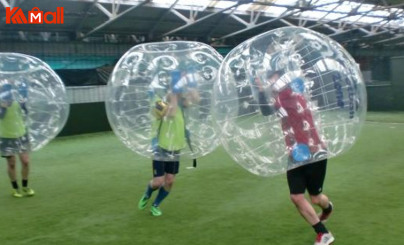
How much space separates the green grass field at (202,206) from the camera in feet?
13.0

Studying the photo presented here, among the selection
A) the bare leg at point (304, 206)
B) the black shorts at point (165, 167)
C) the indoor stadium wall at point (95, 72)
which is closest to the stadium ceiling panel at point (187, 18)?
the indoor stadium wall at point (95, 72)

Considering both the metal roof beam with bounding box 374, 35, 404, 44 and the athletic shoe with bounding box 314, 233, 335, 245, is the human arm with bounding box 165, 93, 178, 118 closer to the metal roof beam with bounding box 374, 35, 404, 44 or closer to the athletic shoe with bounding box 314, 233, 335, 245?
the athletic shoe with bounding box 314, 233, 335, 245

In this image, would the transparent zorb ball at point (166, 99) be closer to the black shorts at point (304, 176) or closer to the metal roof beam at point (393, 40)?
the black shorts at point (304, 176)

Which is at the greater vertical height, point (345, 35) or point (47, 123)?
point (345, 35)

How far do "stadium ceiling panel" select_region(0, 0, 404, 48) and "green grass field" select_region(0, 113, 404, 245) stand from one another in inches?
346

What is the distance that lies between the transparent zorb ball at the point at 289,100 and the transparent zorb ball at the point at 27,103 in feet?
8.37

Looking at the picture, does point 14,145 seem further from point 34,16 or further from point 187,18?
point 187,18

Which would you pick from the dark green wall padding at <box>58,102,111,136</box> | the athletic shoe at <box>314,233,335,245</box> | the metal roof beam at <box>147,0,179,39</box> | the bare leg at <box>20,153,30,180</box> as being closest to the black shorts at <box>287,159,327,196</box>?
the athletic shoe at <box>314,233,335,245</box>

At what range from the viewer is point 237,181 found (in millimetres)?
6250

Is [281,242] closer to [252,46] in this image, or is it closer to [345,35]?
[252,46]

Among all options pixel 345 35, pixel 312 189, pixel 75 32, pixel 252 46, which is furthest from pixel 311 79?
pixel 345 35

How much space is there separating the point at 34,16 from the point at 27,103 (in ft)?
35.7

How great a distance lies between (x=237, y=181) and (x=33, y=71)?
2844 millimetres

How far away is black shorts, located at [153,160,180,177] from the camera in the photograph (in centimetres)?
443
